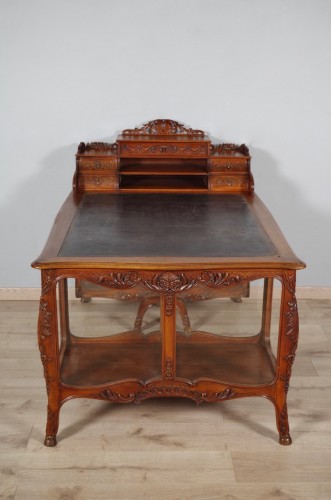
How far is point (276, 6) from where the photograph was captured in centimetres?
314

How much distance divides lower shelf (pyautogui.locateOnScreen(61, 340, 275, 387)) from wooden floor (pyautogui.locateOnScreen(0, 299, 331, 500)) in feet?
0.59

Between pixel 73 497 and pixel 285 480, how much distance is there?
0.73 meters

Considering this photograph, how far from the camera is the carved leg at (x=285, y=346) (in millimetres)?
2314

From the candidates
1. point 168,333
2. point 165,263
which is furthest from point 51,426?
point 165,263

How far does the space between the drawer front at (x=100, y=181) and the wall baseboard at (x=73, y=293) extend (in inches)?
31.0

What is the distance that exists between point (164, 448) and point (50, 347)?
572 mm

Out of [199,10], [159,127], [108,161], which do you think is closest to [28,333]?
[108,161]

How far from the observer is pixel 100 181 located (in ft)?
10.2

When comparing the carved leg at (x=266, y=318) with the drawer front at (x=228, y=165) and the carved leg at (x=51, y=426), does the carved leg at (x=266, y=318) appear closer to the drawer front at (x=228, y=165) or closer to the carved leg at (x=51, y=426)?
the drawer front at (x=228, y=165)

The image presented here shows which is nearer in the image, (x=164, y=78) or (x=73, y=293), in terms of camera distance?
(x=164, y=78)

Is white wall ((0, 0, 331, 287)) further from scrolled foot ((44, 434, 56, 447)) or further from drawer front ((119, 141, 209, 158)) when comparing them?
scrolled foot ((44, 434, 56, 447))

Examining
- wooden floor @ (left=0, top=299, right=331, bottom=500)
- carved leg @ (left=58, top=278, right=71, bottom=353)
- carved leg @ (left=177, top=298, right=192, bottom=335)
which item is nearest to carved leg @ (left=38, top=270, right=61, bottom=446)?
wooden floor @ (left=0, top=299, right=331, bottom=500)

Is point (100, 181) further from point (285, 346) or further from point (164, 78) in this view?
point (285, 346)

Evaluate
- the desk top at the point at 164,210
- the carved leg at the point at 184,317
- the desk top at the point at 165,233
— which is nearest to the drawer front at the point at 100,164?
the desk top at the point at 164,210
